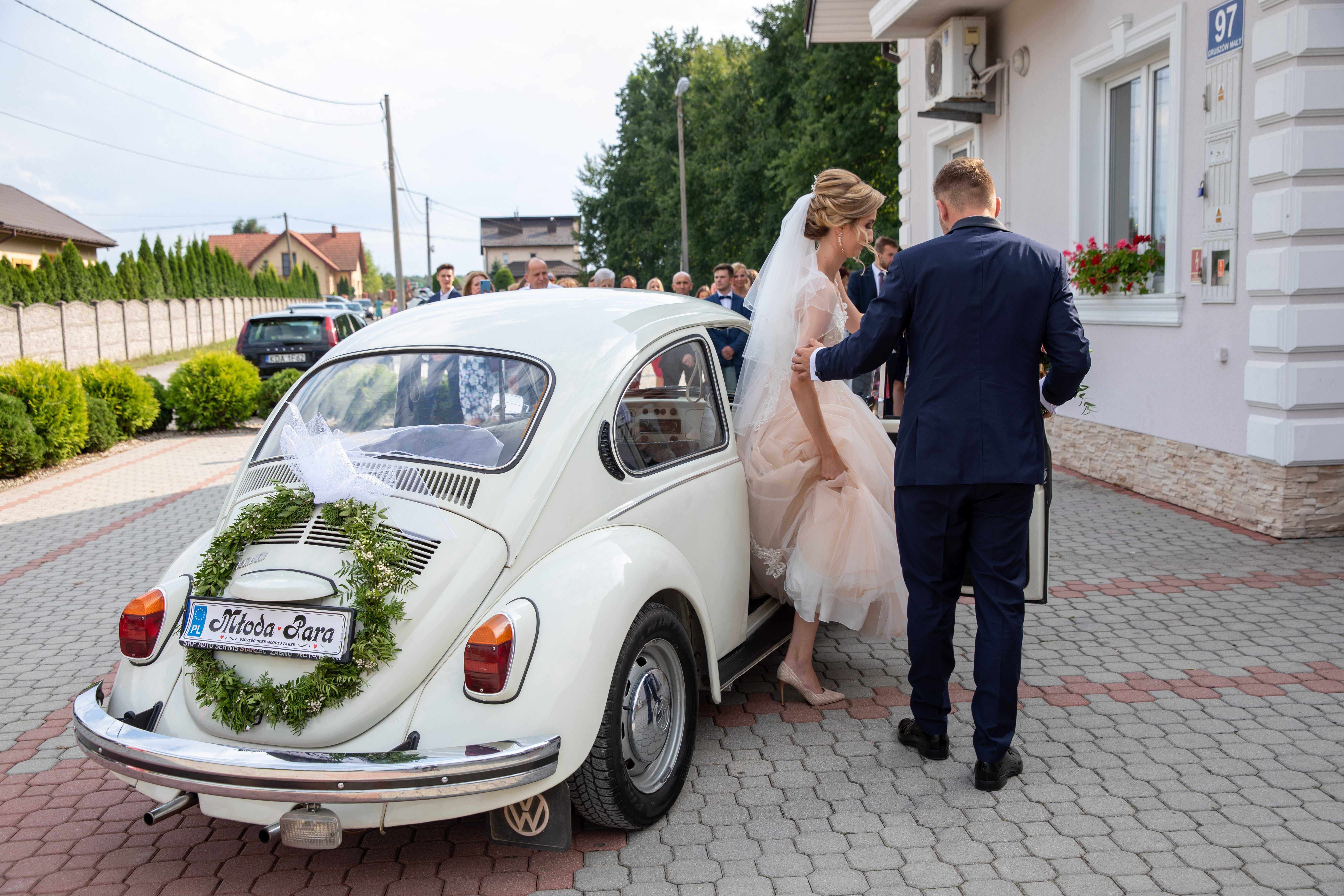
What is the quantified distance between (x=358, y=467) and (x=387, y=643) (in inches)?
29.1

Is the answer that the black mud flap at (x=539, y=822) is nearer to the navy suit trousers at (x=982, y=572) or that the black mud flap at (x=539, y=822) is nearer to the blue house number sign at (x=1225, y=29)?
the navy suit trousers at (x=982, y=572)

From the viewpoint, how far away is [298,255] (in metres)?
106

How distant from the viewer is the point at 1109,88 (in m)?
9.55

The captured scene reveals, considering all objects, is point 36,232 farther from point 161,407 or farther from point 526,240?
point 526,240

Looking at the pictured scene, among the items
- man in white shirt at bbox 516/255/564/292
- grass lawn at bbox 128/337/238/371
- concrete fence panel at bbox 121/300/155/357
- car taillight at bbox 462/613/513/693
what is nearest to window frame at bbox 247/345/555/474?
car taillight at bbox 462/613/513/693

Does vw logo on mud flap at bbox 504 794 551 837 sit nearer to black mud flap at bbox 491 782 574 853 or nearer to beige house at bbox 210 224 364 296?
black mud flap at bbox 491 782 574 853

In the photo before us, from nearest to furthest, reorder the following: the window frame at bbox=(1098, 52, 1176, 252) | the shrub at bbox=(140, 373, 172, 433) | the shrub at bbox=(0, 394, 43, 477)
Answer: the window frame at bbox=(1098, 52, 1176, 252) < the shrub at bbox=(0, 394, 43, 477) < the shrub at bbox=(140, 373, 172, 433)

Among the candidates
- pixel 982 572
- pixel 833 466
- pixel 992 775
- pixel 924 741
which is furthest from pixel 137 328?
pixel 992 775

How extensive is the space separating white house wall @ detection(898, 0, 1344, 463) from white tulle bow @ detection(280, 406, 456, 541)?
19.5 ft

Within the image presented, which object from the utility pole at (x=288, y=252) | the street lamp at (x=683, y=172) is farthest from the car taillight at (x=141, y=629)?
the utility pole at (x=288, y=252)

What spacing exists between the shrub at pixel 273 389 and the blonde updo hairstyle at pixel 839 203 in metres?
13.3

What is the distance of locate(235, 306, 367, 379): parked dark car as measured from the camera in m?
18.0

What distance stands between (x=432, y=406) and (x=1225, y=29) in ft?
21.7

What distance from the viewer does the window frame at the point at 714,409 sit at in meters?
3.66
